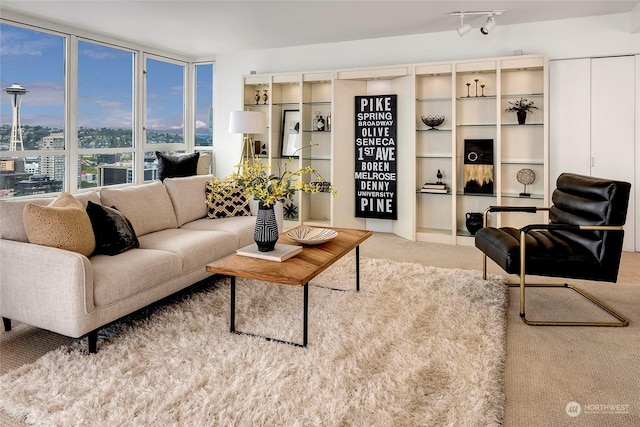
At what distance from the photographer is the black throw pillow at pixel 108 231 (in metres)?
2.88

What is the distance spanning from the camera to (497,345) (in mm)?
2514

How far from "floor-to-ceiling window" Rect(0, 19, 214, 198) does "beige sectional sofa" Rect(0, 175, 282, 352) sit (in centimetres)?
210

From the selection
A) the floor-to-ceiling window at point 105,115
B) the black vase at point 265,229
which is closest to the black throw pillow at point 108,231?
the black vase at point 265,229

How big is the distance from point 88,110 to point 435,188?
14.4 ft

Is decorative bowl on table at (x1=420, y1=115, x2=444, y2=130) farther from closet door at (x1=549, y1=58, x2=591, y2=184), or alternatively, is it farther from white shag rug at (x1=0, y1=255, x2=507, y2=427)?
white shag rug at (x1=0, y1=255, x2=507, y2=427)

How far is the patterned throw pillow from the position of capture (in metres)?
4.32

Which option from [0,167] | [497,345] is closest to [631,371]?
[497,345]

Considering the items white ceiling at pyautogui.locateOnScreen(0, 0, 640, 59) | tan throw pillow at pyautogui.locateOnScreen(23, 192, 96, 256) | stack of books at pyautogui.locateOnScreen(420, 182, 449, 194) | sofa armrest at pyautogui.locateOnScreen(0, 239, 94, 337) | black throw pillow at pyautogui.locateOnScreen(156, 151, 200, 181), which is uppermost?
white ceiling at pyautogui.locateOnScreen(0, 0, 640, 59)

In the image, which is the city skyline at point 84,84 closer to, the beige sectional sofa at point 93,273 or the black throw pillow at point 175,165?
the black throw pillow at point 175,165

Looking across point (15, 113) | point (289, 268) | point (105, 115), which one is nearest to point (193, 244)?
point (289, 268)

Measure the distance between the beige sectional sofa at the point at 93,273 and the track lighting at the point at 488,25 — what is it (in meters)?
3.55

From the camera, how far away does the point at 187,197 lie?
4172 millimetres

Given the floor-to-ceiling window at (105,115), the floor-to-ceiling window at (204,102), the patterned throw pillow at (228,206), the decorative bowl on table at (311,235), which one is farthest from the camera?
the floor-to-ceiling window at (204,102)

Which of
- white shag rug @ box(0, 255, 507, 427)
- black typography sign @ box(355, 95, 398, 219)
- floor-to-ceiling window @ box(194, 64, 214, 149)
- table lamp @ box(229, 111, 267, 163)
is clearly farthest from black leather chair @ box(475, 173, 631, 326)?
floor-to-ceiling window @ box(194, 64, 214, 149)
